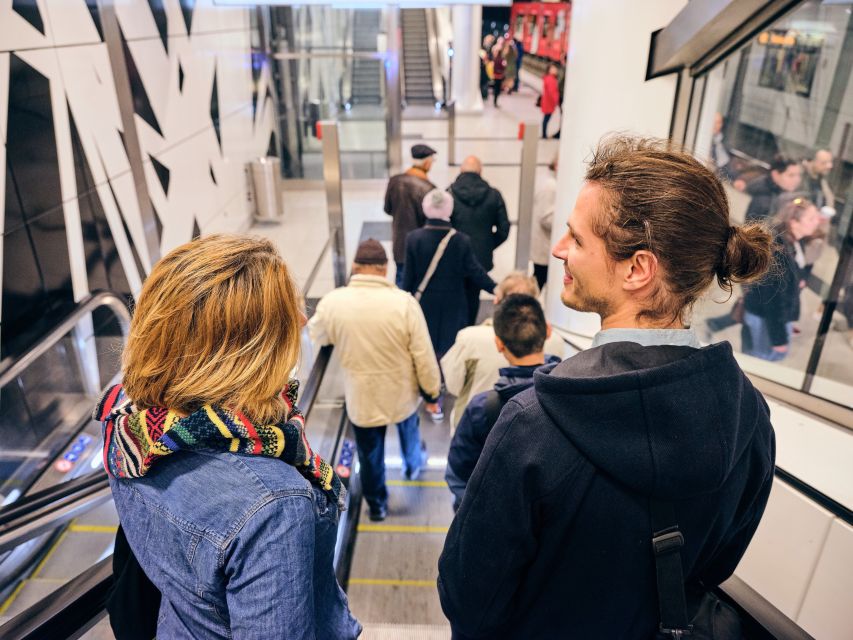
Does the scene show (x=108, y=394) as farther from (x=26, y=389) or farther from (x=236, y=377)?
(x=26, y=389)

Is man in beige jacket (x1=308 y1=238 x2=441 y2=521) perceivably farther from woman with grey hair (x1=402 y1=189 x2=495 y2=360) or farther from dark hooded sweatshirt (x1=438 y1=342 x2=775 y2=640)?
dark hooded sweatshirt (x1=438 y1=342 x2=775 y2=640)

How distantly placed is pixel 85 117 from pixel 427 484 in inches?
123

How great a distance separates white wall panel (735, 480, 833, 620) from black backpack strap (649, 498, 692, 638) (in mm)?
1170

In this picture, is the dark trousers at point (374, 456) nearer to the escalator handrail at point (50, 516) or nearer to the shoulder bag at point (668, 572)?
the escalator handrail at point (50, 516)

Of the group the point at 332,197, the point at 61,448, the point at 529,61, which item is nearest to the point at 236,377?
the point at 61,448

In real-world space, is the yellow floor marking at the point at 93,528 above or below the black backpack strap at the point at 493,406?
below

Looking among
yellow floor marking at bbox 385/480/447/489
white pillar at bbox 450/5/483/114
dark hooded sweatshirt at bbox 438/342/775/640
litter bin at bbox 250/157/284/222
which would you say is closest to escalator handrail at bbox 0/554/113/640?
dark hooded sweatshirt at bbox 438/342/775/640

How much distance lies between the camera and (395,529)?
3.21 m

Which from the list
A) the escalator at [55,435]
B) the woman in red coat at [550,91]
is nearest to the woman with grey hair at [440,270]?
the escalator at [55,435]

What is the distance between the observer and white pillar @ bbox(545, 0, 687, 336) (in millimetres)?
3311

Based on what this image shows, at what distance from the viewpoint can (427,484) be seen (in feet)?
11.7

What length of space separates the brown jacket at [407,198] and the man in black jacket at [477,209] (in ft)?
0.94

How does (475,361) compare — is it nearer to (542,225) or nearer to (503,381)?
(503,381)

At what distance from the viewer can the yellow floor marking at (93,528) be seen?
3.01 meters
